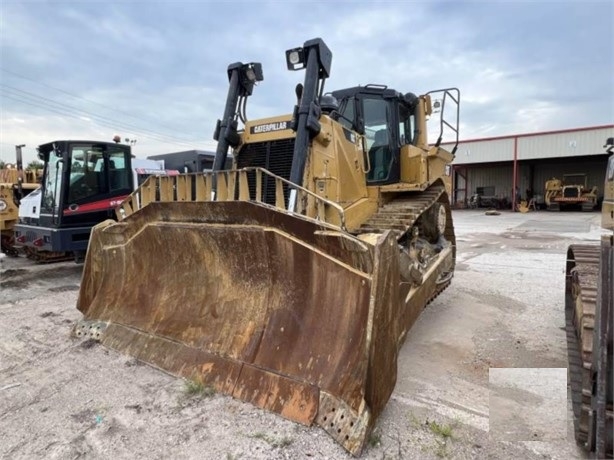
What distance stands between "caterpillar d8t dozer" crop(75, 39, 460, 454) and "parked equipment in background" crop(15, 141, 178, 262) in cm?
378

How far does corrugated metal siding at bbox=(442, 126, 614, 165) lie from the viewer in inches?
973

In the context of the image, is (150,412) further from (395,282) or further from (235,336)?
(395,282)

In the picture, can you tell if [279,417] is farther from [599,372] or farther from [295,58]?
[295,58]

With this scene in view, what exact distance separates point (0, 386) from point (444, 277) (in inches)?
176

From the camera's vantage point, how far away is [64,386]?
3.12 m

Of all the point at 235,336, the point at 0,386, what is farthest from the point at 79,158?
the point at 235,336

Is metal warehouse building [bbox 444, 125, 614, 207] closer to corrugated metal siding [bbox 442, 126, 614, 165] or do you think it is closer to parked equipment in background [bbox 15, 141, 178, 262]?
corrugated metal siding [bbox 442, 126, 614, 165]

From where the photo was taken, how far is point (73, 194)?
25.0 ft

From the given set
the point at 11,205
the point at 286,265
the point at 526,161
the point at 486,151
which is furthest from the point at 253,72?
the point at 526,161

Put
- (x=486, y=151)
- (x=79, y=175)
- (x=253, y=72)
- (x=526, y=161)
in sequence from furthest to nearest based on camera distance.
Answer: (x=526, y=161)
(x=486, y=151)
(x=79, y=175)
(x=253, y=72)

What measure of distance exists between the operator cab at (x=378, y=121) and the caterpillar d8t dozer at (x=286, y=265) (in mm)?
16

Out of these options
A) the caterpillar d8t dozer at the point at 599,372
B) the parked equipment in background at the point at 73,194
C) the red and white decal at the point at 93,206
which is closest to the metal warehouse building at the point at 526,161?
the parked equipment in background at the point at 73,194

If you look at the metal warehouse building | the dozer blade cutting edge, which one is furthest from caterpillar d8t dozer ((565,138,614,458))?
the metal warehouse building

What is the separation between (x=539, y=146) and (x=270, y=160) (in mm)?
26971
